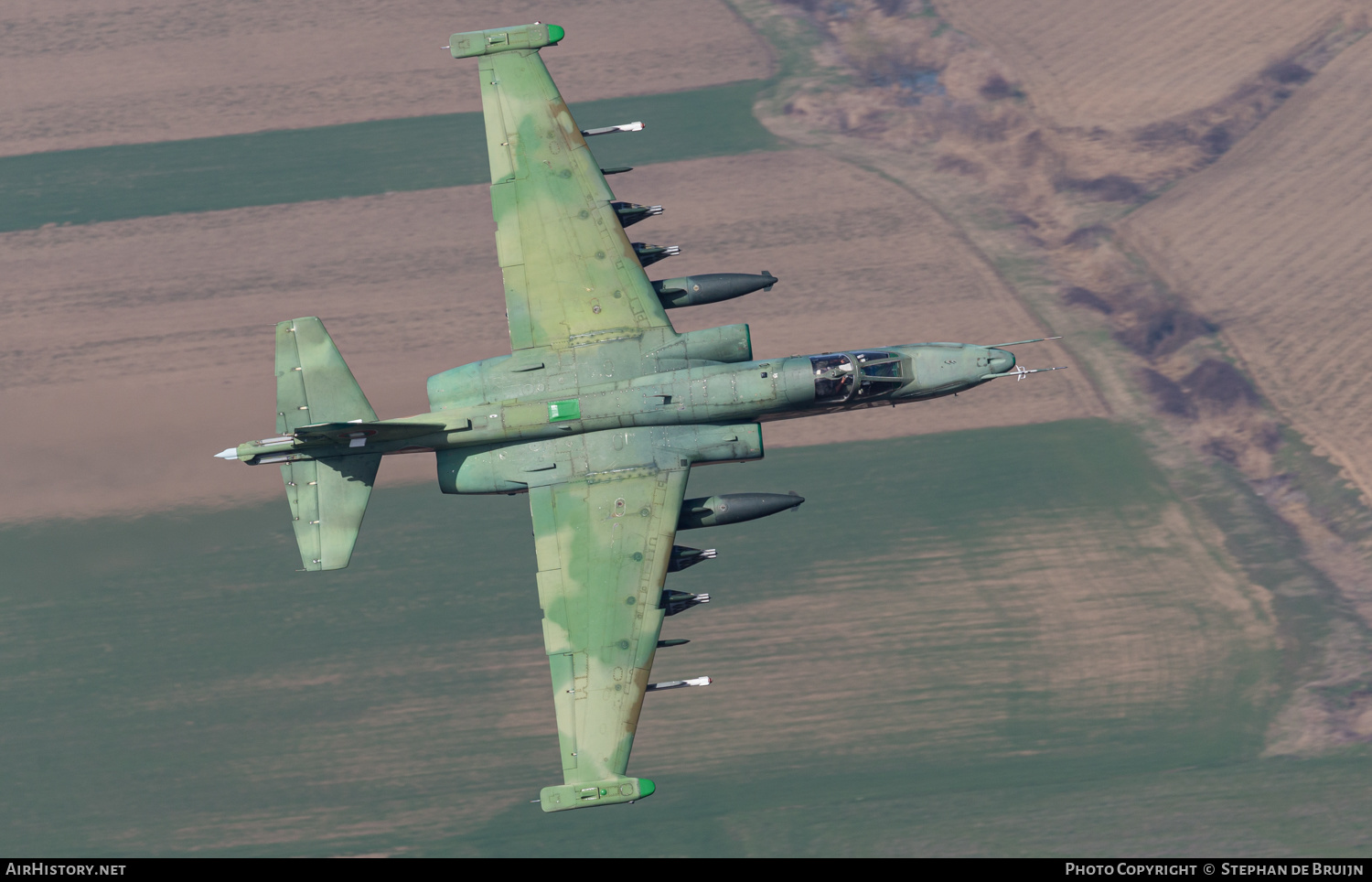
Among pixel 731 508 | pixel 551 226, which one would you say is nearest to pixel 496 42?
pixel 551 226

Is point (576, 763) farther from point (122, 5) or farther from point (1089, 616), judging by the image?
point (122, 5)

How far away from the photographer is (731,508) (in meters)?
38.9

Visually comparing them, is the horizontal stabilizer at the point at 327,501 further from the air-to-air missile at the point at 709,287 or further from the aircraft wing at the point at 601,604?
the air-to-air missile at the point at 709,287

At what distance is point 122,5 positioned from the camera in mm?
63688

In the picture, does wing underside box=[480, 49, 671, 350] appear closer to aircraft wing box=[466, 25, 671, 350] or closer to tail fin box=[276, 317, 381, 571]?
aircraft wing box=[466, 25, 671, 350]

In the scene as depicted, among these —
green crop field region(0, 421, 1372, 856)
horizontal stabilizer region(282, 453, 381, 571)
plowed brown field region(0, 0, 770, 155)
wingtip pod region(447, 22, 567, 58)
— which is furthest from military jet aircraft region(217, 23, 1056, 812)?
plowed brown field region(0, 0, 770, 155)

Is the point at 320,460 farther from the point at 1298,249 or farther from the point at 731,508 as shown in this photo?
the point at 1298,249

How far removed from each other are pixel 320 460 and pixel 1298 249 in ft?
141

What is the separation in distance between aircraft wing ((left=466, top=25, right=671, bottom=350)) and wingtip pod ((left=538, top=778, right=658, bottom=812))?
13.3 m

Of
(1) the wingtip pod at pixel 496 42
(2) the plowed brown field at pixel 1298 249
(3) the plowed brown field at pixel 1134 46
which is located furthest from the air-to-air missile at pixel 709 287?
(3) the plowed brown field at pixel 1134 46

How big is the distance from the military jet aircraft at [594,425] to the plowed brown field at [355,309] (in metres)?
13.4

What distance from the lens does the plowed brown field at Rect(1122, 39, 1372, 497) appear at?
53.8 m

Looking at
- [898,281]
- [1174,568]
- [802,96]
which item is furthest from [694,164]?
[1174,568]
